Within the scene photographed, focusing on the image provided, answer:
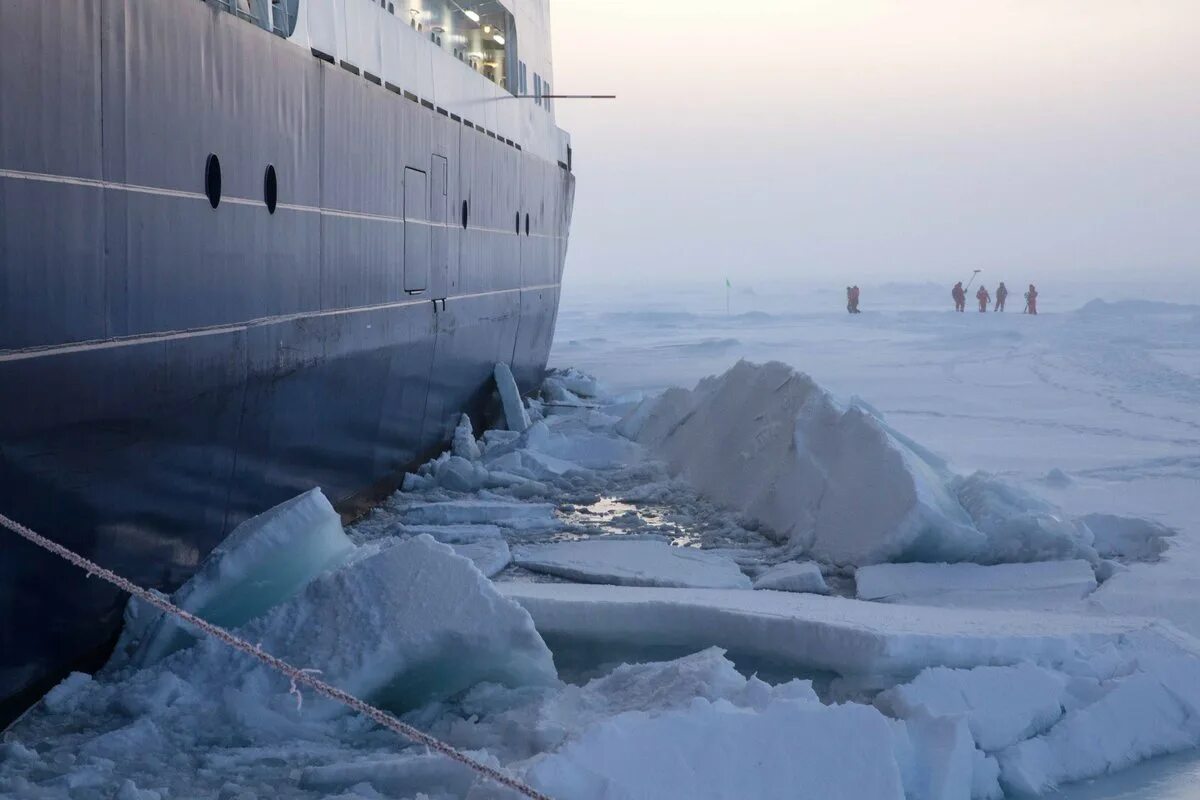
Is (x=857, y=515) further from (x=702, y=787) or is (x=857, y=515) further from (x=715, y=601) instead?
(x=702, y=787)

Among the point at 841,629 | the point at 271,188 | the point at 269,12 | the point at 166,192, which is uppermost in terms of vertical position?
the point at 269,12

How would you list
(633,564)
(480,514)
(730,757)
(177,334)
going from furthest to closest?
(480,514) → (633,564) → (177,334) → (730,757)

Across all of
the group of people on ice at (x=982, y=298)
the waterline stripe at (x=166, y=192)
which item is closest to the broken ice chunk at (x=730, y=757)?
the waterline stripe at (x=166, y=192)

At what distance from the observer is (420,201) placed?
33.5 feet

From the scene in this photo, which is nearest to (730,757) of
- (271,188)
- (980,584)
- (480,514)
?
(980,584)

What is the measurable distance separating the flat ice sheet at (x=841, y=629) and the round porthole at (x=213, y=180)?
7.58ft

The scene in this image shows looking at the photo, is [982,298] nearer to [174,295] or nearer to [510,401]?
[510,401]

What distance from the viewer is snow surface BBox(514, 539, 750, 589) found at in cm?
688

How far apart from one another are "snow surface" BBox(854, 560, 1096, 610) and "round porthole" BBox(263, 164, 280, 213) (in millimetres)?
3767

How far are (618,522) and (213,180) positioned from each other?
3982 mm

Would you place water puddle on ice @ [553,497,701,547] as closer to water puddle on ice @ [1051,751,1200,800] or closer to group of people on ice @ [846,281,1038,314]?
water puddle on ice @ [1051,751,1200,800]

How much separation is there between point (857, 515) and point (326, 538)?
133 inches

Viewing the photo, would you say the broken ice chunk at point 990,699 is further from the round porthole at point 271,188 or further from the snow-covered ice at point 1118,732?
the round porthole at point 271,188

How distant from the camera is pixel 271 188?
6871mm
